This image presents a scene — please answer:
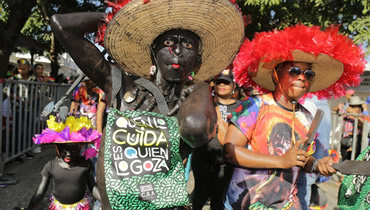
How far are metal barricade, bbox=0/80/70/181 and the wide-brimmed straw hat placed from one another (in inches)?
168

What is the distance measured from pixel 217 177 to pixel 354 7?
711 cm

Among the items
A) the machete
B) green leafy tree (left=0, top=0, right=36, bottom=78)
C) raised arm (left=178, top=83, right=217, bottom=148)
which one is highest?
green leafy tree (left=0, top=0, right=36, bottom=78)

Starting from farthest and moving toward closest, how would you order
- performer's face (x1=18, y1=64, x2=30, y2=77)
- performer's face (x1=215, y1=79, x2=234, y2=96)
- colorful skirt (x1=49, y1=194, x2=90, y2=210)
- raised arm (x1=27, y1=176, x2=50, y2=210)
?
performer's face (x1=18, y1=64, x2=30, y2=77), performer's face (x1=215, y1=79, x2=234, y2=96), colorful skirt (x1=49, y1=194, x2=90, y2=210), raised arm (x1=27, y1=176, x2=50, y2=210)

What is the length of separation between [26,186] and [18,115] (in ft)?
6.35

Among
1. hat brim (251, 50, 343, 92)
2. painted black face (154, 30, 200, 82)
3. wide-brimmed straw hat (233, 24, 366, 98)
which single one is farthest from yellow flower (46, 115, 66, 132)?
hat brim (251, 50, 343, 92)

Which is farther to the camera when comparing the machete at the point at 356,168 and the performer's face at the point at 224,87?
the performer's face at the point at 224,87

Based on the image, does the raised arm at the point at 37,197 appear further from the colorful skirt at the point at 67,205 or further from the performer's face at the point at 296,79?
the performer's face at the point at 296,79

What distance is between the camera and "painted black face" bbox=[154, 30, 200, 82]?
1.76m

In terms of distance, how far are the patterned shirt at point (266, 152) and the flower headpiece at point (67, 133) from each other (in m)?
1.61

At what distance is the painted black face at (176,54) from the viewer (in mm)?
1760

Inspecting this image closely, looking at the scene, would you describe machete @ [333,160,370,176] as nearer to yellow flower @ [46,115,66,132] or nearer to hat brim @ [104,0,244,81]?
hat brim @ [104,0,244,81]

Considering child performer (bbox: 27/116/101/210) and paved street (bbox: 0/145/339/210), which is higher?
child performer (bbox: 27/116/101/210)

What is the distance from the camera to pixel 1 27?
575 centimetres

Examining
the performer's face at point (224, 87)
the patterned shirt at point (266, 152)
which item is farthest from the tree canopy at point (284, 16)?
→ the patterned shirt at point (266, 152)
